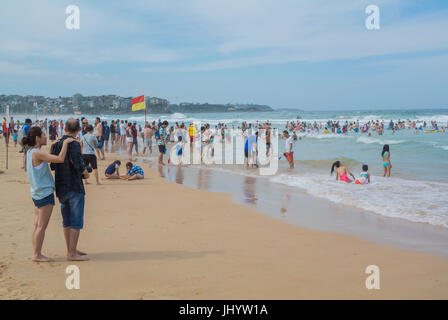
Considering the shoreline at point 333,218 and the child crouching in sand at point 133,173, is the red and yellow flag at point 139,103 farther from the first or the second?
the shoreline at point 333,218

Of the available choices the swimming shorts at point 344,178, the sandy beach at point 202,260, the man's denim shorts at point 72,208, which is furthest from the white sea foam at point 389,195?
the man's denim shorts at point 72,208

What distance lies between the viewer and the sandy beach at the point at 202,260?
391 cm

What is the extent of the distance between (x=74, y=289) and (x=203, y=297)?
1287 millimetres

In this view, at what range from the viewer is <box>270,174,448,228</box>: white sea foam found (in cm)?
808

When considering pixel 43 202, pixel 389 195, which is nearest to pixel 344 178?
pixel 389 195

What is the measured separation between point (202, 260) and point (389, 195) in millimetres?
6971

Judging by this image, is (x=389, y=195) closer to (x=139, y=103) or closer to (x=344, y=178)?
(x=344, y=178)

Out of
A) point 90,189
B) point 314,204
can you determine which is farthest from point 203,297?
point 90,189

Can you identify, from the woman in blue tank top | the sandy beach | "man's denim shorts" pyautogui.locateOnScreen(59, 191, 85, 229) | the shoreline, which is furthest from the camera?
the shoreline

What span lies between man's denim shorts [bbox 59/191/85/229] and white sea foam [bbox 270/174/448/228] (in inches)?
240

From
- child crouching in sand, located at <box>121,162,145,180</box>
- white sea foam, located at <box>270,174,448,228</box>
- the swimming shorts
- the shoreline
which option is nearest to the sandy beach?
the shoreline

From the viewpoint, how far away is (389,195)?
33.1ft

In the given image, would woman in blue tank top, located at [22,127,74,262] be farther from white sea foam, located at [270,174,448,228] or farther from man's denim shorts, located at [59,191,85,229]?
white sea foam, located at [270,174,448,228]

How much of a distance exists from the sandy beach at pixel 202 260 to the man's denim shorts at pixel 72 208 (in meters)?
0.49
